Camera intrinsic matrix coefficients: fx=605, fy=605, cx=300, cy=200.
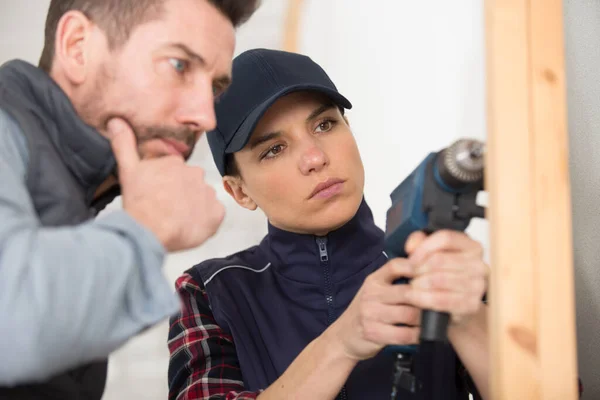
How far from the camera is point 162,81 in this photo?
0.60m

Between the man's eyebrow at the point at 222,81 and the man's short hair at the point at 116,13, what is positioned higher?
the man's short hair at the point at 116,13

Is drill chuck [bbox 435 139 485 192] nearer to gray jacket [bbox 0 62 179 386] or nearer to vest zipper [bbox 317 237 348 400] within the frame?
gray jacket [bbox 0 62 179 386]

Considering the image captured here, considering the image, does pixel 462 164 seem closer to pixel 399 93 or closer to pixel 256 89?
pixel 256 89

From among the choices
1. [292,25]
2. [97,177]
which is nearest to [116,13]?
[97,177]

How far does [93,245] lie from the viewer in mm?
447

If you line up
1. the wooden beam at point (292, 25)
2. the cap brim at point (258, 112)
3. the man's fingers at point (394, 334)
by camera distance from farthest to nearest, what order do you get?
the wooden beam at point (292, 25) → the cap brim at point (258, 112) → the man's fingers at point (394, 334)

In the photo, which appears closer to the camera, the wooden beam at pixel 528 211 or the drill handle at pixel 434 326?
the wooden beam at pixel 528 211

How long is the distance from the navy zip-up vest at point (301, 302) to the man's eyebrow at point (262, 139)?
0.15 metres

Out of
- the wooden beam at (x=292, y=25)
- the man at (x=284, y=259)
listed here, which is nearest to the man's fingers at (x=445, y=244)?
the man at (x=284, y=259)

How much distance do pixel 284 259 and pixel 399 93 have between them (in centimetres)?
42

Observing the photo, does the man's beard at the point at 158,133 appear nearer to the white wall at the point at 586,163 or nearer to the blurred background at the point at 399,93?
the blurred background at the point at 399,93

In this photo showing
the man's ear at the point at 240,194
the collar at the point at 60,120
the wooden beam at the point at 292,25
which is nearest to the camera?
the collar at the point at 60,120

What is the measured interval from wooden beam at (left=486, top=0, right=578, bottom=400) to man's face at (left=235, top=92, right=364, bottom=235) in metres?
0.41

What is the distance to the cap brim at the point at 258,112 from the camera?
2.94 ft
